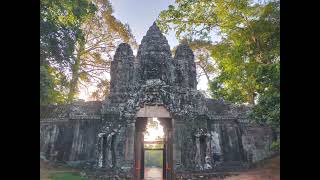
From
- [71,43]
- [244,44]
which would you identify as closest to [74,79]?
[71,43]

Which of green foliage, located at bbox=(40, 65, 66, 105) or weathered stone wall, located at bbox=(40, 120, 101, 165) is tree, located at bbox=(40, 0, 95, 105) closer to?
green foliage, located at bbox=(40, 65, 66, 105)

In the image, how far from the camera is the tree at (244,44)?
34.2ft

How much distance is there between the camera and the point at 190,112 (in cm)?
1259

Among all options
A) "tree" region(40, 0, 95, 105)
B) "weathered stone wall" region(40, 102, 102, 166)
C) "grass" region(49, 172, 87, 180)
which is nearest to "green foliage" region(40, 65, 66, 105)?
"tree" region(40, 0, 95, 105)

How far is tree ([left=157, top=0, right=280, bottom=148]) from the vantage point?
10422 millimetres

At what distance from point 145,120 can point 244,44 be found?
5.38 m

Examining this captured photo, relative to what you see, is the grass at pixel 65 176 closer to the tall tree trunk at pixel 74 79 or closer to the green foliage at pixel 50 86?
the green foliage at pixel 50 86

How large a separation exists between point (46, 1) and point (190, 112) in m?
7.11

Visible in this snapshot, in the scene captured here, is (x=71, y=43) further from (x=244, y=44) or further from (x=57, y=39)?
(x=244, y=44)

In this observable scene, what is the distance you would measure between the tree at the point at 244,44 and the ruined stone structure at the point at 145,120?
5.09ft

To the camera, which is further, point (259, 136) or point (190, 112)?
point (259, 136)

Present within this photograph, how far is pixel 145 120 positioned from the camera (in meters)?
14.1
